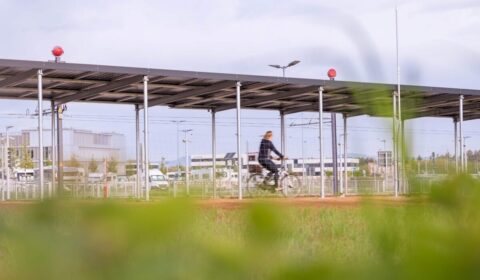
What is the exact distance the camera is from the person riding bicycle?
927 inches

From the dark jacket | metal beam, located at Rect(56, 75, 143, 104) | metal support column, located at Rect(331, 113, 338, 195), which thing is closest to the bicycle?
the dark jacket

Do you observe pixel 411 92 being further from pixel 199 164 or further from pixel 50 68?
pixel 199 164

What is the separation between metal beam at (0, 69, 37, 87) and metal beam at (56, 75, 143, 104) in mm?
2373

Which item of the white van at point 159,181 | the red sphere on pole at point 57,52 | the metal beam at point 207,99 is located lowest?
the white van at point 159,181

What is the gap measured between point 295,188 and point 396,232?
25.3 metres

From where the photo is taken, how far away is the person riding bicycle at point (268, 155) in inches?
927

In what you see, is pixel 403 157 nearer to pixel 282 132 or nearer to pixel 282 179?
pixel 282 179

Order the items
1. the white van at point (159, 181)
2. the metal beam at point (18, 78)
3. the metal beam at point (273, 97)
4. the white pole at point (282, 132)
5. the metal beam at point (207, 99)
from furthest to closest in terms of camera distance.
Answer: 1. the white pole at point (282, 132)
2. the metal beam at point (207, 99)
3. the metal beam at point (273, 97)
4. the metal beam at point (18, 78)
5. the white van at point (159, 181)

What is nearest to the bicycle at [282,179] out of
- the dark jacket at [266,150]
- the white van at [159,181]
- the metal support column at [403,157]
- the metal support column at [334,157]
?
the dark jacket at [266,150]

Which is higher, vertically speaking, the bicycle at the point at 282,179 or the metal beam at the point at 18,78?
the metal beam at the point at 18,78

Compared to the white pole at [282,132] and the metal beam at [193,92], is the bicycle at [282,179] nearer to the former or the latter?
the white pole at [282,132]

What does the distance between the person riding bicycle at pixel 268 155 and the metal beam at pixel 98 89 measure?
4.40 metres

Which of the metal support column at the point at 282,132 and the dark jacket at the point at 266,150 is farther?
the metal support column at the point at 282,132

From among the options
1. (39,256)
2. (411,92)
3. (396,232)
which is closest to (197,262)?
(39,256)
